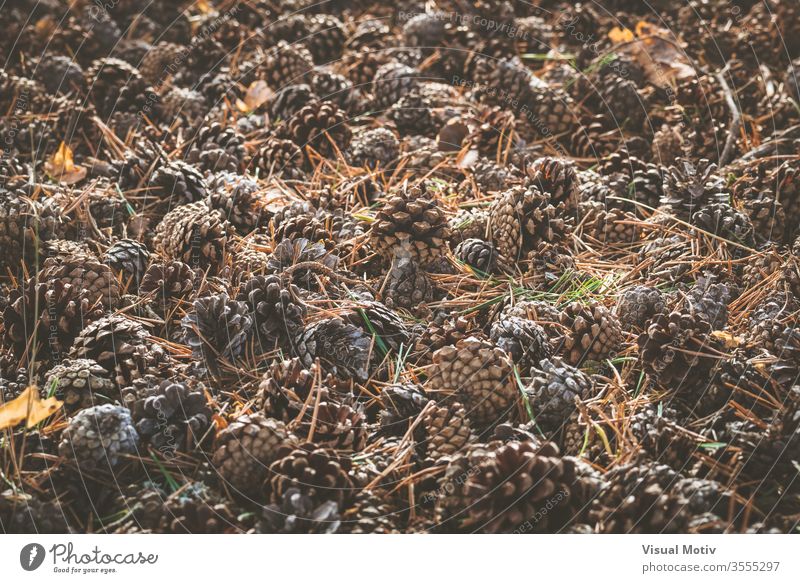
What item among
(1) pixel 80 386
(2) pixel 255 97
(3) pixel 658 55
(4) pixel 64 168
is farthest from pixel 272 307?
(3) pixel 658 55

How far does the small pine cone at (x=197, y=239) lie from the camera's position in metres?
1.94

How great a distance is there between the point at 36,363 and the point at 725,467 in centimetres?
144

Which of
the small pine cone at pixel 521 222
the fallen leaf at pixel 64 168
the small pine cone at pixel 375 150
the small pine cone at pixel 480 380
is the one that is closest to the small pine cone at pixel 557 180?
the small pine cone at pixel 521 222

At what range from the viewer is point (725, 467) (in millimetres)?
1463

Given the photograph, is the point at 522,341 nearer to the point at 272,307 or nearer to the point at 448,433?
the point at 448,433

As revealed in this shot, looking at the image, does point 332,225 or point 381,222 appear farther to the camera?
point 332,225

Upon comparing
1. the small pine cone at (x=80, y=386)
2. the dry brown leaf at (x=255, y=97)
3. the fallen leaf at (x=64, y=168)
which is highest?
the dry brown leaf at (x=255, y=97)

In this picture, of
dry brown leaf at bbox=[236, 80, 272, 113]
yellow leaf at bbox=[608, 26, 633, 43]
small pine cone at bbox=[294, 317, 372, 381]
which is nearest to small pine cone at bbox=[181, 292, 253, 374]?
small pine cone at bbox=[294, 317, 372, 381]

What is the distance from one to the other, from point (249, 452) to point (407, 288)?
63 cm

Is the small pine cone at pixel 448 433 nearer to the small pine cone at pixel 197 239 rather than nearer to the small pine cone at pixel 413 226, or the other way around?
the small pine cone at pixel 413 226

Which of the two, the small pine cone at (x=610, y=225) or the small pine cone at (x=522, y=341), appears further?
the small pine cone at (x=610, y=225)

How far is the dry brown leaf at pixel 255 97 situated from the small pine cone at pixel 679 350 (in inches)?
60.3
